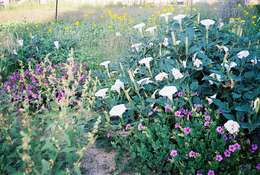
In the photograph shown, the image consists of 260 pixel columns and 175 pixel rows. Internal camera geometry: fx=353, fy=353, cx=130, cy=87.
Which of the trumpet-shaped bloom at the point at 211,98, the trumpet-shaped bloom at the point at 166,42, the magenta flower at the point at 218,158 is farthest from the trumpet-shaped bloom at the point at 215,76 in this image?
the trumpet-shaped bloom at the point at 166,42

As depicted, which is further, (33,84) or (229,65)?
(33,84)

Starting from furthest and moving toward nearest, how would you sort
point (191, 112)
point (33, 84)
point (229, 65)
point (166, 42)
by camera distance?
point (33, 84)
point (166, 42)
point (229, 65)
point (191, 112)

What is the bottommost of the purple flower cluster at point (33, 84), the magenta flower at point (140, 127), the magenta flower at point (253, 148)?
the magenta flower at point (253, 148)

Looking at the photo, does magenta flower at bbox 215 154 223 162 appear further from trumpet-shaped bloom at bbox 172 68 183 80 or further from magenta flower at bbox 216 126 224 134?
trumpet-shaped bloom at bbox 172 68 183 80

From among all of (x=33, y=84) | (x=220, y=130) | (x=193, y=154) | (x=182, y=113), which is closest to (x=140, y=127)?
(x=182, y=113)


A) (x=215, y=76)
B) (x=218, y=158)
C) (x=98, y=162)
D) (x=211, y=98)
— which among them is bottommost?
(x=98, y=162)

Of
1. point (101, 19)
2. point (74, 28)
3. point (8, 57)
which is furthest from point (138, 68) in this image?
point (101, 19)

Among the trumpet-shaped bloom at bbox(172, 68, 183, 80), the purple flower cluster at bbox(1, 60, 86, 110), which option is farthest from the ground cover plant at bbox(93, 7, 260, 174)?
the purple flower cluster at bbox(1, 60, 86, 110)

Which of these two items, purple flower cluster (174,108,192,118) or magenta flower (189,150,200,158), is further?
purple flower cluster (174,108,192,118)

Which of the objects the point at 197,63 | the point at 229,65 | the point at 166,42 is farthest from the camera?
the point at 166,42

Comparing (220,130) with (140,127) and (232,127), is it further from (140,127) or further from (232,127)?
(140,127)

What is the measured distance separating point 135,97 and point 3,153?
1.18 m

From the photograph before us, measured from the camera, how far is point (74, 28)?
680cm

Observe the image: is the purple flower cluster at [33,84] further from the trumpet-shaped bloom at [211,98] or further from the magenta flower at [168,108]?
the trumpet-shaped bloom at [211,98]
